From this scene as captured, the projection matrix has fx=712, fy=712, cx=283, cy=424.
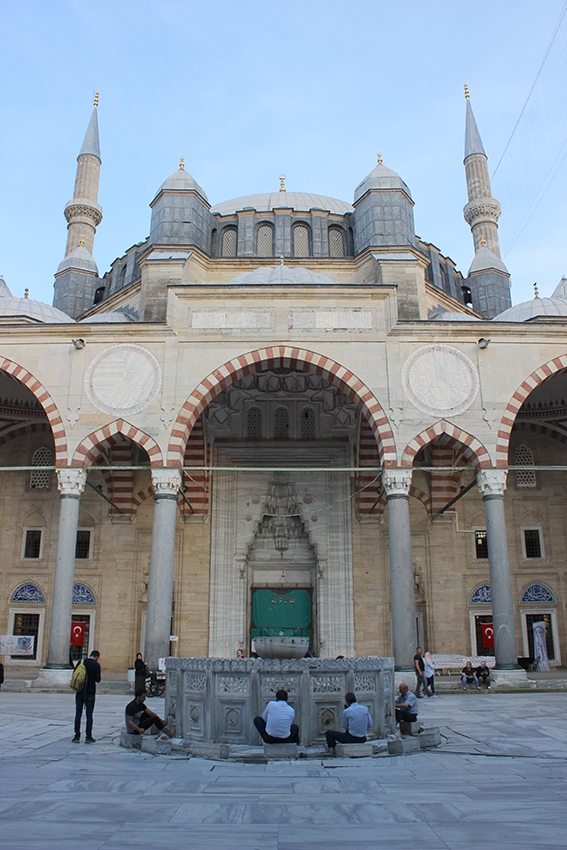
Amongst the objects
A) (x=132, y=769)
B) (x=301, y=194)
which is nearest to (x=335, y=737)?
(x=132, y=769)

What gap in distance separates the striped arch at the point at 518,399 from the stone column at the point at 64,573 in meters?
7.35

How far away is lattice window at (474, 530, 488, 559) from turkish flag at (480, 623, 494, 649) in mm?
1531

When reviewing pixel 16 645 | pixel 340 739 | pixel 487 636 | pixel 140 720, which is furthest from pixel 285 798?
pixel 16 645

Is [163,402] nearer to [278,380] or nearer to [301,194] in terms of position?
[278,380]

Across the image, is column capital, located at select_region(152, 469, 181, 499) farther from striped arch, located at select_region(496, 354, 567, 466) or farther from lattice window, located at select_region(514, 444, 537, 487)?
lattice window, located at select_region(514, 444, 537, 487)

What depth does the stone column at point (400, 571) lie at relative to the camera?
11.6 meters

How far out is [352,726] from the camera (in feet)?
18.3

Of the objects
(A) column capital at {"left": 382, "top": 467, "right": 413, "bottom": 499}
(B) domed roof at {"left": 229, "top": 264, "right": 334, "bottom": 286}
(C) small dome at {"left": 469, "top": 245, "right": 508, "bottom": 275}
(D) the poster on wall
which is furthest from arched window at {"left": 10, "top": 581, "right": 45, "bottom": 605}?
(C) small dome at {"left": 469, "top": 245, "right": 508, "bottom": 275}

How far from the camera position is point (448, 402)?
1268 centimetres

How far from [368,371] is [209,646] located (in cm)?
669

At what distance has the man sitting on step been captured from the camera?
5512mm

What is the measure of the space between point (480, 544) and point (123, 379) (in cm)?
873

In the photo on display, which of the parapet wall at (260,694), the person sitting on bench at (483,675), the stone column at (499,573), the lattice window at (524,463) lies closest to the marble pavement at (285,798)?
the parapet wall at (260,694)

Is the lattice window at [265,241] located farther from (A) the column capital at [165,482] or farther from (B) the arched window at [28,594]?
(B) the arched window at [28,594]
